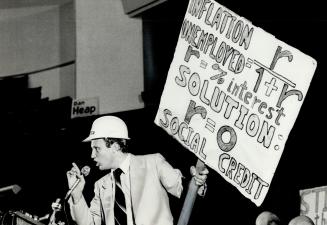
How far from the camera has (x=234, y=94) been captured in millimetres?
2330

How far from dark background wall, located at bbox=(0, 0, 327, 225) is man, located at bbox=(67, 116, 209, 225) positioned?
0.08 meters

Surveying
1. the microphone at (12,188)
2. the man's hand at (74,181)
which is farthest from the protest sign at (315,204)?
the microphone at (12,188)

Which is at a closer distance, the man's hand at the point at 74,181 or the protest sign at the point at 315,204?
the protest sign at the point at 315,204

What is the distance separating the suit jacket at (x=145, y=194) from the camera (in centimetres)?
285

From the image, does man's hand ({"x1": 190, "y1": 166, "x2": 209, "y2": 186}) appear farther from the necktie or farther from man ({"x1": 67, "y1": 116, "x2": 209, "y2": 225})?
the necktie

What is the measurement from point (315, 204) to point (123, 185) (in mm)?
916

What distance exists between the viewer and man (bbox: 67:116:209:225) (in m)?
2.87

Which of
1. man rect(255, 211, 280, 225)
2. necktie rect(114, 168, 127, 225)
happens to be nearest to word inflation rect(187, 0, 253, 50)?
man rect(255, 211, 280, 225)

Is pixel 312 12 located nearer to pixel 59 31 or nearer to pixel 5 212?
pixel 5 212

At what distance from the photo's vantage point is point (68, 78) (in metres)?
3.94

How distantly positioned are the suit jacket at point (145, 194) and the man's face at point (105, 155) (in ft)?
0.25

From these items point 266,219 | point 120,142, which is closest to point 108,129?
point 120,142

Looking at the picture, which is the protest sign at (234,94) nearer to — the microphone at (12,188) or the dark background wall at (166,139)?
the dark background wall at (166,139)

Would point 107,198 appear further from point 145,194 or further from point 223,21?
point 223,21
